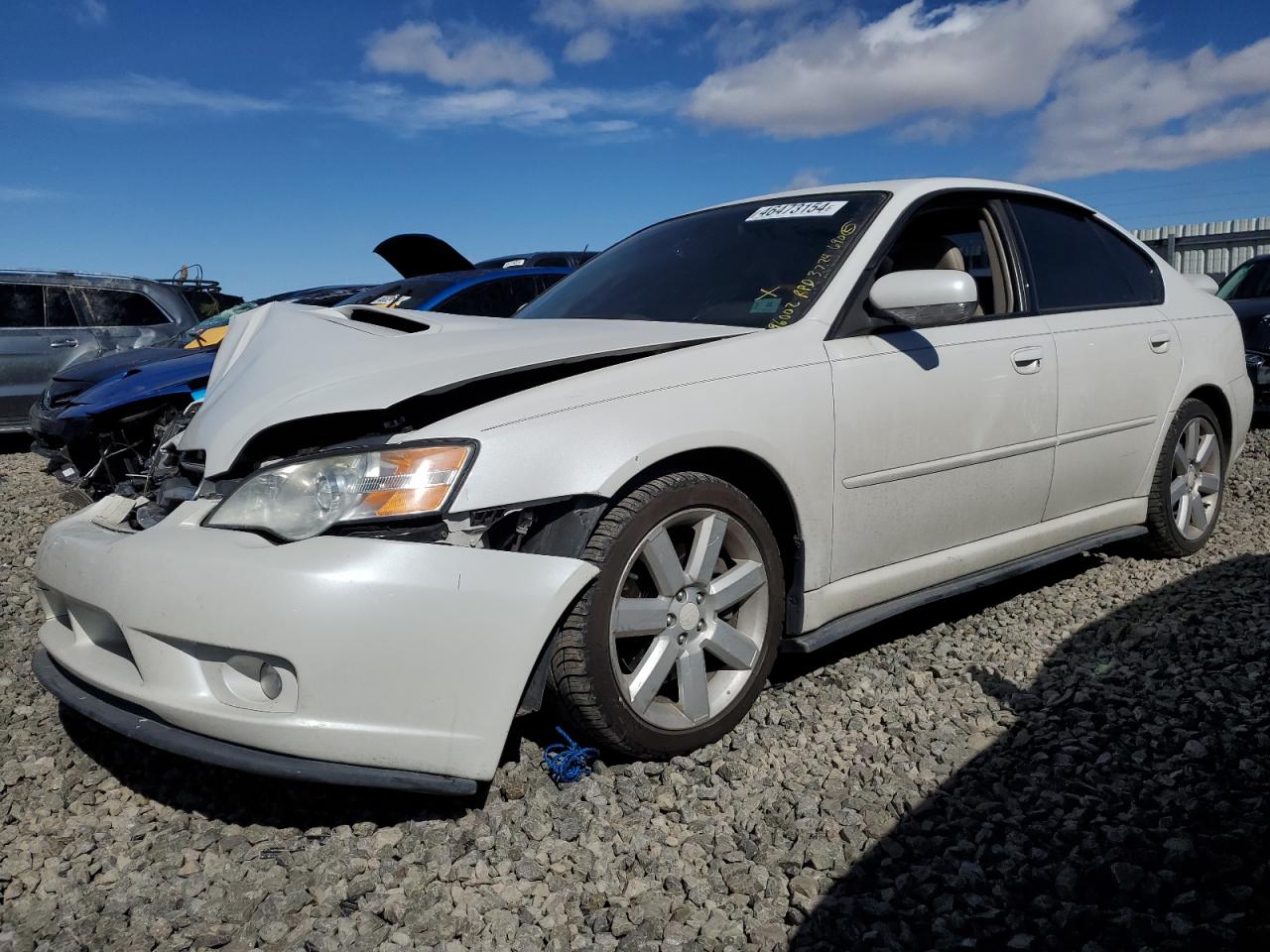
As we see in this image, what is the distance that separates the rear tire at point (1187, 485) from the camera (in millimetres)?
4262

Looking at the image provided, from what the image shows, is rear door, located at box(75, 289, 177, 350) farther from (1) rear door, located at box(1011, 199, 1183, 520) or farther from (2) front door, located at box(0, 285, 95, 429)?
(1) rear door, located at box(1011, 199, 1183, 520)

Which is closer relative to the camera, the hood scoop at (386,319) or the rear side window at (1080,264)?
the hood scoop at (386,319)

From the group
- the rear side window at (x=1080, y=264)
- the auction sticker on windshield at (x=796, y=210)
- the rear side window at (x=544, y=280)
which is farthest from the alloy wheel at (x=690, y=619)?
the rear side window at (x=544, y=280)

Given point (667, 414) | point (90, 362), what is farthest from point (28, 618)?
point (90, 362)

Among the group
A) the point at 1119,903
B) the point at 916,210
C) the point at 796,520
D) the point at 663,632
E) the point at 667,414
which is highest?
the point at 916,210

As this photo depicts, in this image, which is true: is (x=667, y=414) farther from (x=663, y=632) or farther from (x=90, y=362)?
(x=90, y=362)

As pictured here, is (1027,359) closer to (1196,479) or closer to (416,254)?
(1196,479)

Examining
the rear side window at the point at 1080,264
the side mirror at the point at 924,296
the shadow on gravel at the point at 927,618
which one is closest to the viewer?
the side mirror at the point at 924,296

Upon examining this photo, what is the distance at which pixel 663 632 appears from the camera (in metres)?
2.70

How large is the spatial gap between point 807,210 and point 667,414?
1.26 metres

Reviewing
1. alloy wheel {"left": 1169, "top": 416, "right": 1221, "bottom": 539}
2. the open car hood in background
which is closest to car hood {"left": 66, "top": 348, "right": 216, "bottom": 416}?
the open car hood in background

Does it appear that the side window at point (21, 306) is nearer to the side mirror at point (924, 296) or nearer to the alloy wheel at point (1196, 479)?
the side mirror at point (924, 296)

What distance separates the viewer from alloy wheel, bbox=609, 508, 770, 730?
2633 mm

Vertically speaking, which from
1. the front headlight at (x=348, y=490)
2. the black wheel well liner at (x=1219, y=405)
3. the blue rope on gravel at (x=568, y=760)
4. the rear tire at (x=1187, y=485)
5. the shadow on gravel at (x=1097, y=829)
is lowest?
the shadow on gravel at (x=1097, y=829)
